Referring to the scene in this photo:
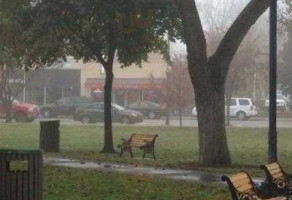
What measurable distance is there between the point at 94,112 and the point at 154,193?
107 ft

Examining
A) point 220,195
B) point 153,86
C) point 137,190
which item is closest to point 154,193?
point 137,190

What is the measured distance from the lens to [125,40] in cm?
2062

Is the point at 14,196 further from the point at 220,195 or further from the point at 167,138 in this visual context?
the point at 167,138

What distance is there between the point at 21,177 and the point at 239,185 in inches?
111

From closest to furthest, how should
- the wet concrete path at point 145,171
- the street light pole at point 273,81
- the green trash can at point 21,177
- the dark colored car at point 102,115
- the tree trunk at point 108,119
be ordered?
the green trash can at point 21,177 → the street light pole at point 273,81 → the wet concrete path at point 145,171 → the tree trunk at point 108,119 → the dark colored car at point 102,115

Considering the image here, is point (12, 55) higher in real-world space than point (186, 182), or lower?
higher

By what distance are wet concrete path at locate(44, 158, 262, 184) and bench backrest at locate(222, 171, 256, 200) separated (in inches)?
167

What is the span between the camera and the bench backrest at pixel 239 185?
7.58m

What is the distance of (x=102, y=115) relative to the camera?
4291 cm

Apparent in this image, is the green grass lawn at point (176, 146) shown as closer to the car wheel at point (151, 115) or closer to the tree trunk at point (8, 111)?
the tree trunk at point (8, 111)

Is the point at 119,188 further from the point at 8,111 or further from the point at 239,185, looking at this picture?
the point at 8,111

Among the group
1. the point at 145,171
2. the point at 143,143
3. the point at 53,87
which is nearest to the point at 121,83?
the point at 53,87

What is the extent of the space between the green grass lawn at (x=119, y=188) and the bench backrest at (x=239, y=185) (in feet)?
6.82

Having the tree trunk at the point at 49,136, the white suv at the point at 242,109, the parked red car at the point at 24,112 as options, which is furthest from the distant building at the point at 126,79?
the tree trunk at the point at 49,136
